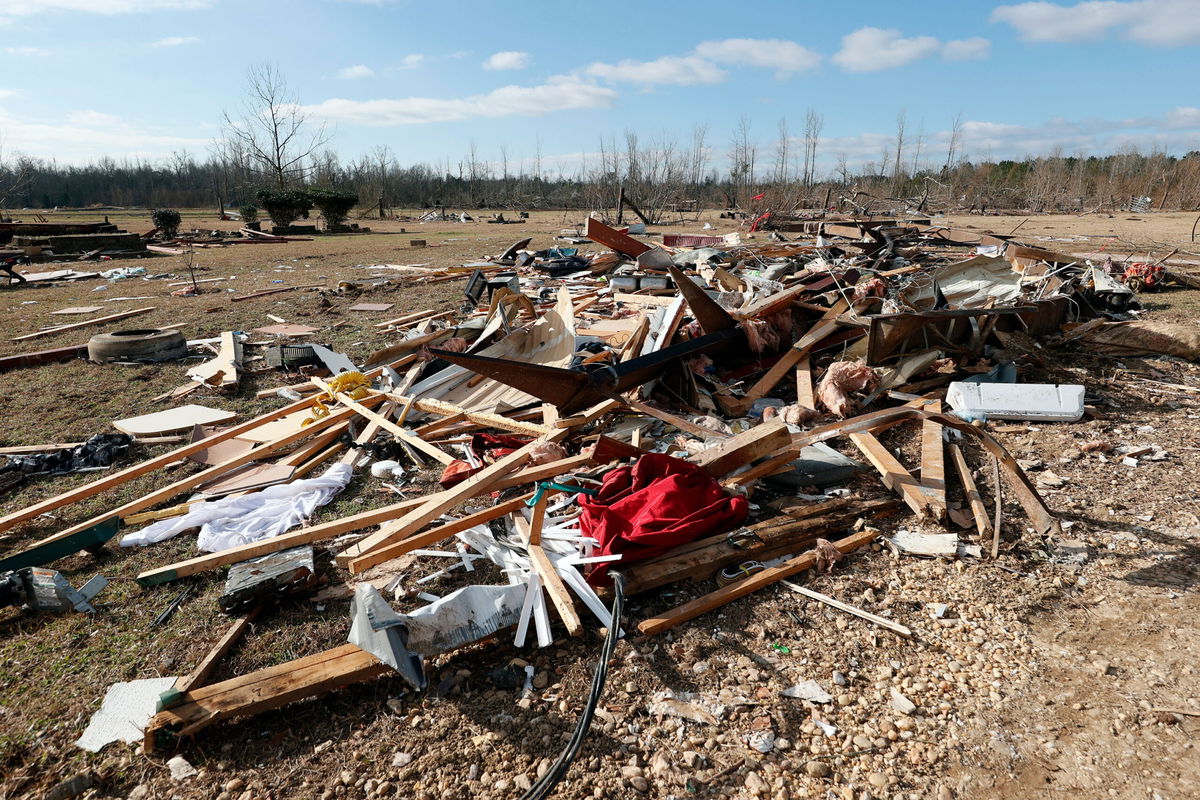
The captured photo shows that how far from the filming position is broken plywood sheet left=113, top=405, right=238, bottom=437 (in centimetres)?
564

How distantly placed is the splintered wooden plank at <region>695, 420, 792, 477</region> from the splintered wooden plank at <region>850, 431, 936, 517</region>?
0.76 m

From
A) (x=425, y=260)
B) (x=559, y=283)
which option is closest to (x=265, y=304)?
(x=559, y=283)

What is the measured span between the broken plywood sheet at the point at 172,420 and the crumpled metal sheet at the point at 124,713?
341cm

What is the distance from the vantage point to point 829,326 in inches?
262

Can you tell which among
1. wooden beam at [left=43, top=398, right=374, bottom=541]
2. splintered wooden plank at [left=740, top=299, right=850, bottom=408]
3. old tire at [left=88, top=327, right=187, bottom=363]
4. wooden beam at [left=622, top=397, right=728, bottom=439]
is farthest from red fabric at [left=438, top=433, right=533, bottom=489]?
old tire at [left=88, top=327, right=187, bottom=363]

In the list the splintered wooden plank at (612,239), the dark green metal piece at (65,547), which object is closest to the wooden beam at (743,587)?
the dark green metal piece at (65,547)

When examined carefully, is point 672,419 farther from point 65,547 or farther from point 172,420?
point 172,420

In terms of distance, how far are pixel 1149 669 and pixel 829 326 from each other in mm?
4417

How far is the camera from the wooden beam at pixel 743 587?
3.04 m

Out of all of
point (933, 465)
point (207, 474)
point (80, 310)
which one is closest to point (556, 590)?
point (933, 465)

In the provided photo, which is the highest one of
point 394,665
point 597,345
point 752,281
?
point 752,281

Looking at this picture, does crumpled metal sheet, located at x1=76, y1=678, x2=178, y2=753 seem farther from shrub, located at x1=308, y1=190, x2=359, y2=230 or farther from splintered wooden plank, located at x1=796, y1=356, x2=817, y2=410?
shrub, located at x1=308, y1=190, x2=359, y2=230

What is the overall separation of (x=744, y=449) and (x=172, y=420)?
5.29m

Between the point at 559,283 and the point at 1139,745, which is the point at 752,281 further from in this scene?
the point at 1139,745
